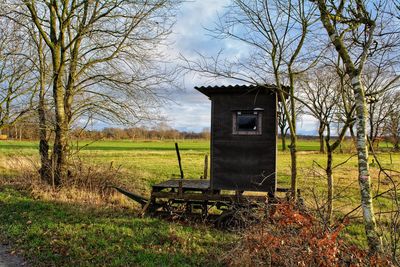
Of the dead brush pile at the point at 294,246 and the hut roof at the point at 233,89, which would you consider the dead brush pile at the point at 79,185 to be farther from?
the dead brush pile at the point at 294,246

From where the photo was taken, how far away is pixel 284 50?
9.19 metres

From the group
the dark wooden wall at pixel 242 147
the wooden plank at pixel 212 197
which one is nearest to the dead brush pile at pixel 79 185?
the wooden plank at pixel 212 197

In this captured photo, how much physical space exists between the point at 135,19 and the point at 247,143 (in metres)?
6.64

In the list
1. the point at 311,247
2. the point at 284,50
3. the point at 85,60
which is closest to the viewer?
the point at 311,247

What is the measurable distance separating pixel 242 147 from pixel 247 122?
2.40ft

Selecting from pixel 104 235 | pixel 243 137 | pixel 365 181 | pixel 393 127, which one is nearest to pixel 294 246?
pixel 365 181

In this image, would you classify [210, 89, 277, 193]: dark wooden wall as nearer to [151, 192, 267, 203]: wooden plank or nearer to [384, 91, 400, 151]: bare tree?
[151, 192, 267, 203]: wooden plank

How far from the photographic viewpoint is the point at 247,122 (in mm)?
9547

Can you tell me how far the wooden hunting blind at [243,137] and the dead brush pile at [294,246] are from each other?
3.45 m

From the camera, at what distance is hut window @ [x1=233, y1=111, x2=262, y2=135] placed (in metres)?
9.45

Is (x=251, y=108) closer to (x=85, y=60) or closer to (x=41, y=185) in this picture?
(x=85, y=60)

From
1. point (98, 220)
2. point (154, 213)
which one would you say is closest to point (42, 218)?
point (98, 220)

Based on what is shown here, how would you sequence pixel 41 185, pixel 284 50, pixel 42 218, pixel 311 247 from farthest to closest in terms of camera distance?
pixel 41 185, pixel 284 50, pixel 42 218, pixel 311 247

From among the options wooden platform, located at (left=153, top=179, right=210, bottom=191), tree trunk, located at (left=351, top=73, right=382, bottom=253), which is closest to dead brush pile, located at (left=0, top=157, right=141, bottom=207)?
wooden platform, located at (left=153, top=179, right=210, bottom=191)
